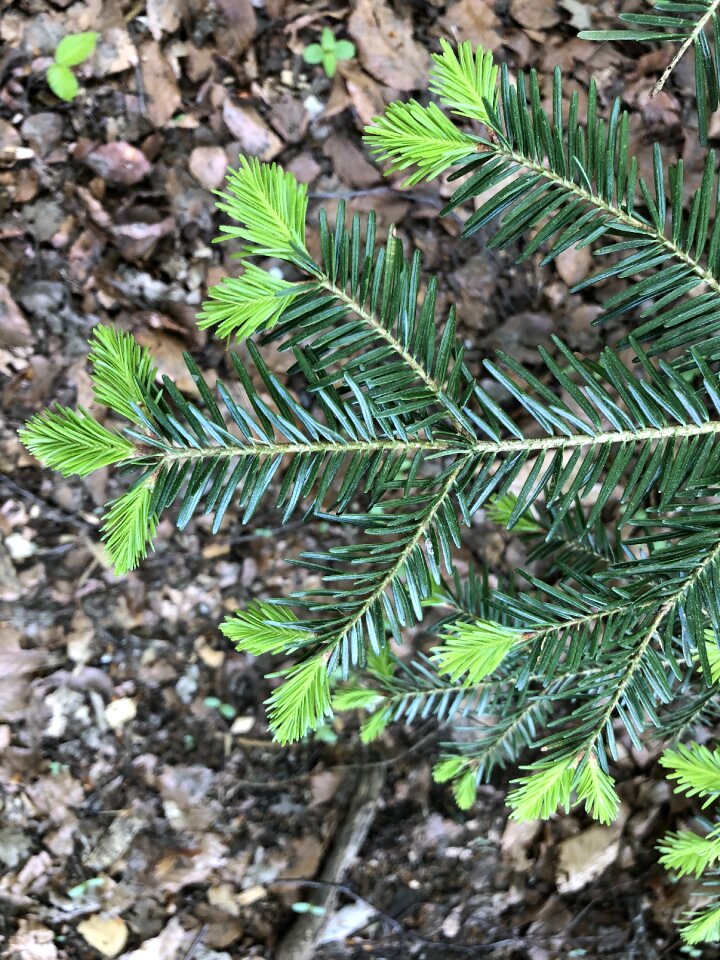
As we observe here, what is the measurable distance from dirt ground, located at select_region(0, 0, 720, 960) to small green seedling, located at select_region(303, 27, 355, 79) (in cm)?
3

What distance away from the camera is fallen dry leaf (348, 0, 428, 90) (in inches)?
73.0

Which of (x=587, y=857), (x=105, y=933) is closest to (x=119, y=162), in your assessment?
(x=105, y=933)

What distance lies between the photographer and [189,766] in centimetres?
181

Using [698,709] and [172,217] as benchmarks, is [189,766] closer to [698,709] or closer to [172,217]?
[698,709]

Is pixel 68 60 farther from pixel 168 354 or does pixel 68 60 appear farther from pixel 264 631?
pixel 264 631

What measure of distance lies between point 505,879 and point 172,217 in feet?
6.49

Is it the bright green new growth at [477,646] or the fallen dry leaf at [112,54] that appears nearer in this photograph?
the bright green new growth at [477,646]

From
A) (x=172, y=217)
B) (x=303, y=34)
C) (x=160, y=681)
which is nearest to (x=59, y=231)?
(x=172, y=217)

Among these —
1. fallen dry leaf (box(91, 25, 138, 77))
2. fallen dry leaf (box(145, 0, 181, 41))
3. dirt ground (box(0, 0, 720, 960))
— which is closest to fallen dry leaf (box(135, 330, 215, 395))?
dirt ground (box(0, 0, 720, 960))

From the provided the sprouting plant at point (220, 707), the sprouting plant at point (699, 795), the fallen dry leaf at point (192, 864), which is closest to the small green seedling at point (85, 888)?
the fallen dry leaf at point (192, 864)

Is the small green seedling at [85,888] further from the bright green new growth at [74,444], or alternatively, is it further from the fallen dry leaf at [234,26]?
the fallen dry leaf at [234,26]

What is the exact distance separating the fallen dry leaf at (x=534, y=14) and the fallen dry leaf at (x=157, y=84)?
967 millimetres

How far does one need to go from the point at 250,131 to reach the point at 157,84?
0.28 meters

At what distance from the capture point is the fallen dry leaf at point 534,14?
186cm
